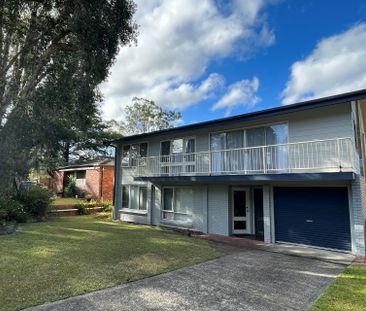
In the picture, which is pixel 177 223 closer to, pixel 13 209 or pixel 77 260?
pixel 77 260

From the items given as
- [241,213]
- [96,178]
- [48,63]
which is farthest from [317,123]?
[96,178]

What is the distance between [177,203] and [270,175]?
6.53 meters

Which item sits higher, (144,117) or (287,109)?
(144,117)

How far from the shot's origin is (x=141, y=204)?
1753 centimetres

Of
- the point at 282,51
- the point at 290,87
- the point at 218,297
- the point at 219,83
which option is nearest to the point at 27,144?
the point at 218,297

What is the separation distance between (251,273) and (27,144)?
11.0 meters

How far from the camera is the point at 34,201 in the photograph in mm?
15461

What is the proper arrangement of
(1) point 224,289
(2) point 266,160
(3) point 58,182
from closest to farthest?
(1) point 224,289 → (2) point 266,160 → (3) point 58,182

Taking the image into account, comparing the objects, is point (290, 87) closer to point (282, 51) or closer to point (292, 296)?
point (282, 51)

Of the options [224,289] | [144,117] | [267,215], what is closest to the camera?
[224,289]

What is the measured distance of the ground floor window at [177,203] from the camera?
14883 mm

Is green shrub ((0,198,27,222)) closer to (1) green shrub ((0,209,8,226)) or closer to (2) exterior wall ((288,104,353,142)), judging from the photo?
(1) green shrub ((0,209,8,226))

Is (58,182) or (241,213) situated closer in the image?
(241,213)

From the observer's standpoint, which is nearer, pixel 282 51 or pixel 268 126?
pixel 268 126
